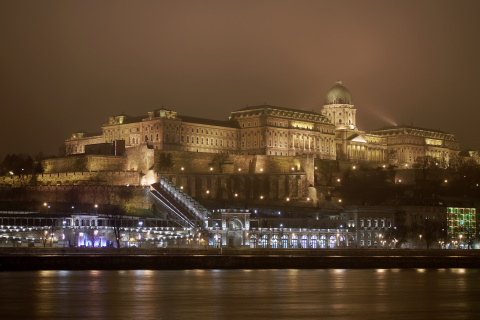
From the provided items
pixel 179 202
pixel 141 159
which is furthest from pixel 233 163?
pixel 179 202

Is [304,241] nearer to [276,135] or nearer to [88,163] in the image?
[88,163]

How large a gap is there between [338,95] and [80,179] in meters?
68.8

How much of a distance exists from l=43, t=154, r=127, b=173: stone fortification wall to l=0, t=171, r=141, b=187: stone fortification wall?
302cm

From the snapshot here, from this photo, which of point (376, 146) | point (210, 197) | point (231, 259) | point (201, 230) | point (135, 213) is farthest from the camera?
point (376, 146)

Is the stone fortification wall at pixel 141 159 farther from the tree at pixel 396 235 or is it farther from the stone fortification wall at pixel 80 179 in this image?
the tree at pixel 396 235

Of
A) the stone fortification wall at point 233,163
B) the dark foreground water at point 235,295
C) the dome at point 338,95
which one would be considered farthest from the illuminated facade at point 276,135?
the dark foreground water at point 235,295

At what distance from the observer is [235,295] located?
119 feet

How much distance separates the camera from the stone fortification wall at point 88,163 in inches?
4139

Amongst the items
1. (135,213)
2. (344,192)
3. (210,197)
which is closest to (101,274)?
(135,213)

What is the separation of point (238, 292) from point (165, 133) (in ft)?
295

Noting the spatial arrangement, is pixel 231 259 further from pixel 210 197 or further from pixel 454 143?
pixel 454 143

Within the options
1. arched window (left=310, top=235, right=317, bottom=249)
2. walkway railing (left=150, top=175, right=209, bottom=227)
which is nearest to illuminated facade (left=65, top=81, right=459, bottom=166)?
walkway railing (left=150, top=175, right=209, bottom=227)

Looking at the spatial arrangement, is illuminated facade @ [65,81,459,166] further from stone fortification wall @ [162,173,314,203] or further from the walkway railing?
the walkway railing

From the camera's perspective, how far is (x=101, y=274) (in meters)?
48.1
